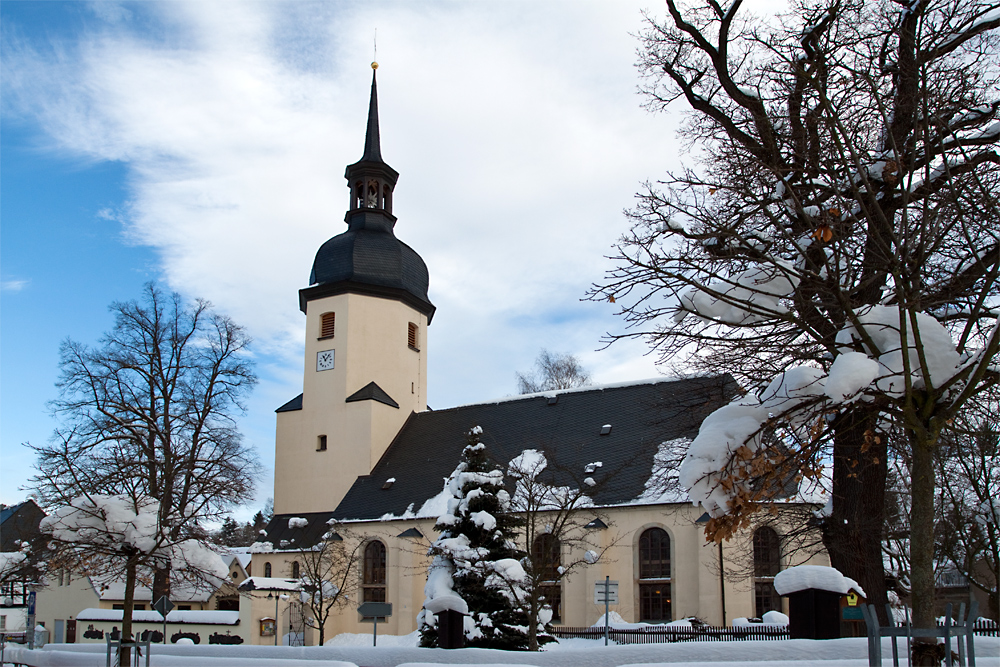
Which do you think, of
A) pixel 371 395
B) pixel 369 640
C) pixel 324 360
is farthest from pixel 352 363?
pixel 369 640

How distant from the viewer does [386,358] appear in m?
36.1

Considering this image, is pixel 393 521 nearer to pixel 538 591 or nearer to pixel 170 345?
pixel 170 345

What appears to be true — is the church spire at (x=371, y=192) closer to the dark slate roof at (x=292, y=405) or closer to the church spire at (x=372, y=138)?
the church spire at (x=372, y=138)

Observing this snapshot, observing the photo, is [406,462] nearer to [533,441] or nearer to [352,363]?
[352,363]

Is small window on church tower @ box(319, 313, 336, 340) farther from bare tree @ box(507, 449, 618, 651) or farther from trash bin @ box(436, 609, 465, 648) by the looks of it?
trash bin @ box(436, 609, 465, 648)

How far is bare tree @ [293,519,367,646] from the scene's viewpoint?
29597mm

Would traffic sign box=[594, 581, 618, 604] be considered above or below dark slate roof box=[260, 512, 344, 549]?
below

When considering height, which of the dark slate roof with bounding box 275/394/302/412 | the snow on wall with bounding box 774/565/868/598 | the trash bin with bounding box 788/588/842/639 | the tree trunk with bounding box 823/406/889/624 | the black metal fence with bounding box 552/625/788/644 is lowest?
the black metal fence with bounding box 552/625/788/644

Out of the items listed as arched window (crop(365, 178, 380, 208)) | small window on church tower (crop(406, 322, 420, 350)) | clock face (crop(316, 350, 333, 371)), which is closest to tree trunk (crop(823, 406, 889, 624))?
clock face (crop(316, 350, 333, 371))

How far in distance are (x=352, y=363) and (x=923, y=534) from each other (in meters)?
30.8

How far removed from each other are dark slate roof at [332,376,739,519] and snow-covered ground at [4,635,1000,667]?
10964mm

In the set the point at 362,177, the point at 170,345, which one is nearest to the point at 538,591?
the point at 170,345

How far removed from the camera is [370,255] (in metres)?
36.4

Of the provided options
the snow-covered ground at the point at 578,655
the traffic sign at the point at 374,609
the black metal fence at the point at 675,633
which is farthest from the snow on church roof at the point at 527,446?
the snow-covered ground at the point at 578,655
